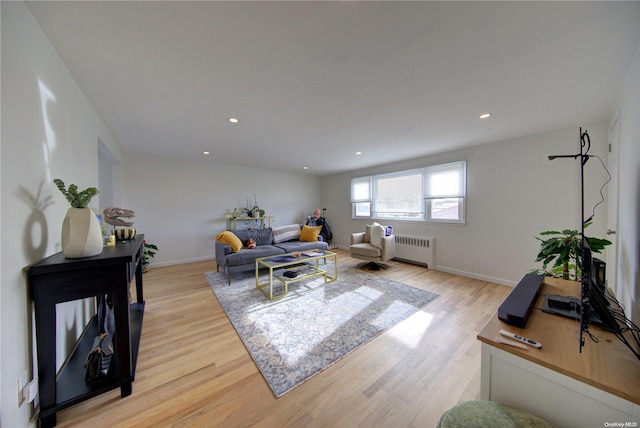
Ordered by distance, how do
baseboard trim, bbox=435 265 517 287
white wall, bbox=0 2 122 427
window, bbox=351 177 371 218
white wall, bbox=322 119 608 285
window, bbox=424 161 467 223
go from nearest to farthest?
white wall, bbox=0 2 122 427, white wall, bbox=322 119 608 285, baseboard trim, bbox=435 265 517 287, window, bbox=424 161 467 223, window, bbox=351 177 371 218

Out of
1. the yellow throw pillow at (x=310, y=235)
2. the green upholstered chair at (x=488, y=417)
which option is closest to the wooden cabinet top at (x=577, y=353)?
the green upholstered chair at (x=488, y=417)

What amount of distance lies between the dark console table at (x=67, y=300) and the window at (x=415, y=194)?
4445 millimetres

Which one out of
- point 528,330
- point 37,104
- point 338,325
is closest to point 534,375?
point 528,330

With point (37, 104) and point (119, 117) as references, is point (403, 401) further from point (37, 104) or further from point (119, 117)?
point (119, 117)

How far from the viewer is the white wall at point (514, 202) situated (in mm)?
2746

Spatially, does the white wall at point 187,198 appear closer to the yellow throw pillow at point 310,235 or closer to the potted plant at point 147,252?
the potted plant at point 147,252

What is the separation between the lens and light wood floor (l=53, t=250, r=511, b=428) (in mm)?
1251

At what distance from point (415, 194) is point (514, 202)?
1.57 metres

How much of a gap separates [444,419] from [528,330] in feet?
1.90

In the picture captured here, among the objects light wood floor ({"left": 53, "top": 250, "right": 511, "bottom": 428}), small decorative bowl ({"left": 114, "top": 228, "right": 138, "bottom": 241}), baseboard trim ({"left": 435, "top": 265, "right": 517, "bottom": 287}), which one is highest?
small decorative bowl ({"left": 114, "top": 228, "right": 138, "bottom": 241})

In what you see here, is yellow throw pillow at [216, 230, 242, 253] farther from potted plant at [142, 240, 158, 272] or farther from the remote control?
the remote control

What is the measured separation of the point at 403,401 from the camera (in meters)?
1.36

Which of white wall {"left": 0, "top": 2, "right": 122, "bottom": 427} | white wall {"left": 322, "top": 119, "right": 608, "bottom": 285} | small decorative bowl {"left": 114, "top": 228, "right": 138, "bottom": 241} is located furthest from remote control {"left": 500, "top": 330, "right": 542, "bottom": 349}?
white wall {"left": 322, "top": 119, "right": 608, "bottom": 285}

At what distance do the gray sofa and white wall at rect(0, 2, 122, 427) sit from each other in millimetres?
1860
